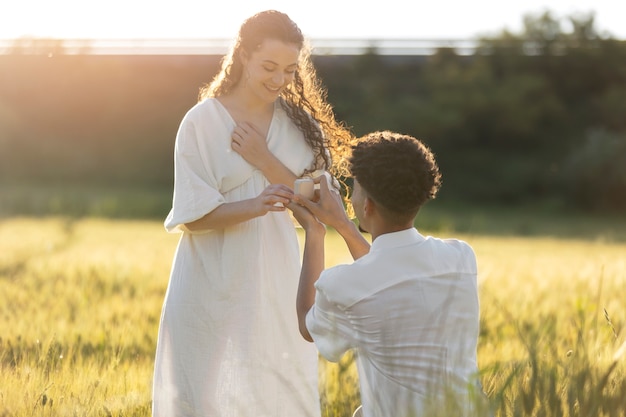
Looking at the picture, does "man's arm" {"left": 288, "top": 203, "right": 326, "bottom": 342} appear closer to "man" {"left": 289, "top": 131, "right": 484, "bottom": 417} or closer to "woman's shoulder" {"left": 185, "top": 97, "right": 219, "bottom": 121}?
"man" {"left": 289, "top": 131, "right": 484, "bottom": 417}

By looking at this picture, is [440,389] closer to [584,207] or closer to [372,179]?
[372,179]

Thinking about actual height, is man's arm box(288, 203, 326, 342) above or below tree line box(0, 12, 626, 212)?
below

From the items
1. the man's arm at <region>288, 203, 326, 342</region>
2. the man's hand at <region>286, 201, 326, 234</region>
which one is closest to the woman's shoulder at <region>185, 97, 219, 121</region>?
the man's hand at <region>286, 201, 326, 234</region>

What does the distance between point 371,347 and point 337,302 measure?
14cm

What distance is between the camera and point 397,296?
92.1 inches

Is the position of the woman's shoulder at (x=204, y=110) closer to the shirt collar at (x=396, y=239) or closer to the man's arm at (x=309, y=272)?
the man's arm at (x=309, y=272)

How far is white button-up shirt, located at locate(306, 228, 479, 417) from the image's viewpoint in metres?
2.31

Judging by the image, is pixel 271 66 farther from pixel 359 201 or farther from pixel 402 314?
pixel 402 314

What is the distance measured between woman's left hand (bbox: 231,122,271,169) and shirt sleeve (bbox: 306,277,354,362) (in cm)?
104

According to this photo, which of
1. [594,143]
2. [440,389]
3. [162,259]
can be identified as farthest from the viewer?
[594,143]

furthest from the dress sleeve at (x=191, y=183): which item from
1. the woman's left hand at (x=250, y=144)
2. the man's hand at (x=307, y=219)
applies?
the man's hand at (x=307, y=219)

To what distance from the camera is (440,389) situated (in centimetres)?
205

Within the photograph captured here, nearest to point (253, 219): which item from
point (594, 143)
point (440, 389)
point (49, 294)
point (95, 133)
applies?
point (440, 389)

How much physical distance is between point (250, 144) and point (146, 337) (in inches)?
74.3
